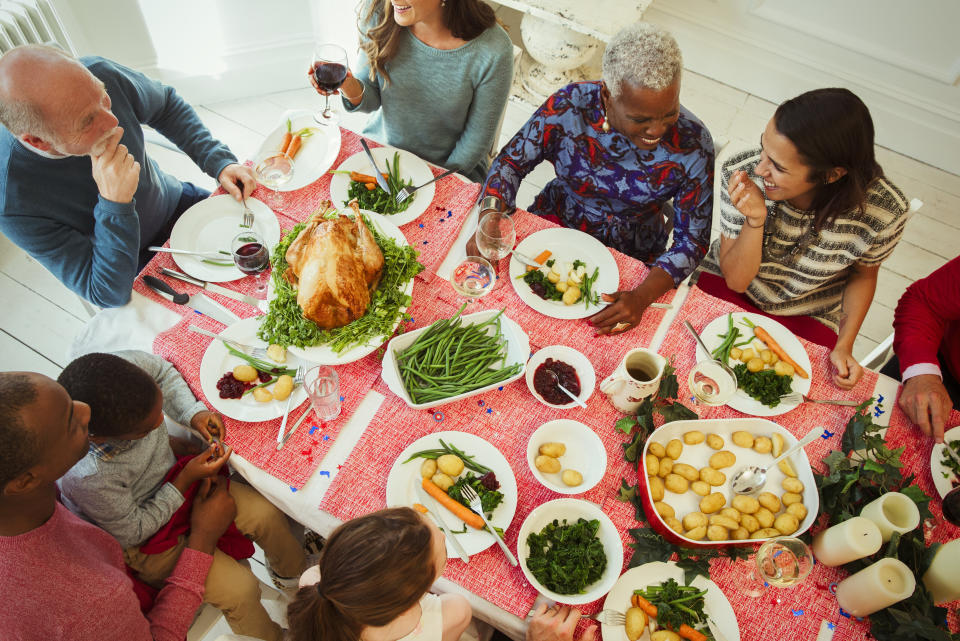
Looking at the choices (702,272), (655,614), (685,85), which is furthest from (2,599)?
(685,85)

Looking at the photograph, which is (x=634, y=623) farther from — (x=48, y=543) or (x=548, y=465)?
(x=48, y=543)

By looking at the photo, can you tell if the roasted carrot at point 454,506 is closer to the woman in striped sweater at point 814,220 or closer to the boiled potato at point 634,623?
the boiled potato at point 634,623

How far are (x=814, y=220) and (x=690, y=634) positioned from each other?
1517 millimetres

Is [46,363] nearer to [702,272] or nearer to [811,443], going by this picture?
[702,272]

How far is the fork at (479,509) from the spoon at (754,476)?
698 millimetres

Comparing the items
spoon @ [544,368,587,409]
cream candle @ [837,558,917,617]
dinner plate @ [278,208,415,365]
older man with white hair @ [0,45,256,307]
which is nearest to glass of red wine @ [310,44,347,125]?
older man with white hair @ [0,45,256,307]

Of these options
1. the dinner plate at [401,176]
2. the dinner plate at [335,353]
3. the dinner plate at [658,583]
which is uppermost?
the dinner plate at [401,176]

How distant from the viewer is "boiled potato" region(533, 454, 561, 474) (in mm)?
1724

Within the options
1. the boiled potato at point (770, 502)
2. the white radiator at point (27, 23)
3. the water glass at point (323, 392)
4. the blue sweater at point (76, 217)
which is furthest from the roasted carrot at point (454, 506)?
the white radiator at point (27, 23)

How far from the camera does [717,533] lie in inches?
64.2

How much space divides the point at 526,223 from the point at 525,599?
4.30 feet

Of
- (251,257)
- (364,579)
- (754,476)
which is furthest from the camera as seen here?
(251,257)

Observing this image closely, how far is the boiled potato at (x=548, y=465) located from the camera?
1.72 m

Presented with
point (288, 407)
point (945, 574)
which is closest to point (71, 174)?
point (288, 407)
